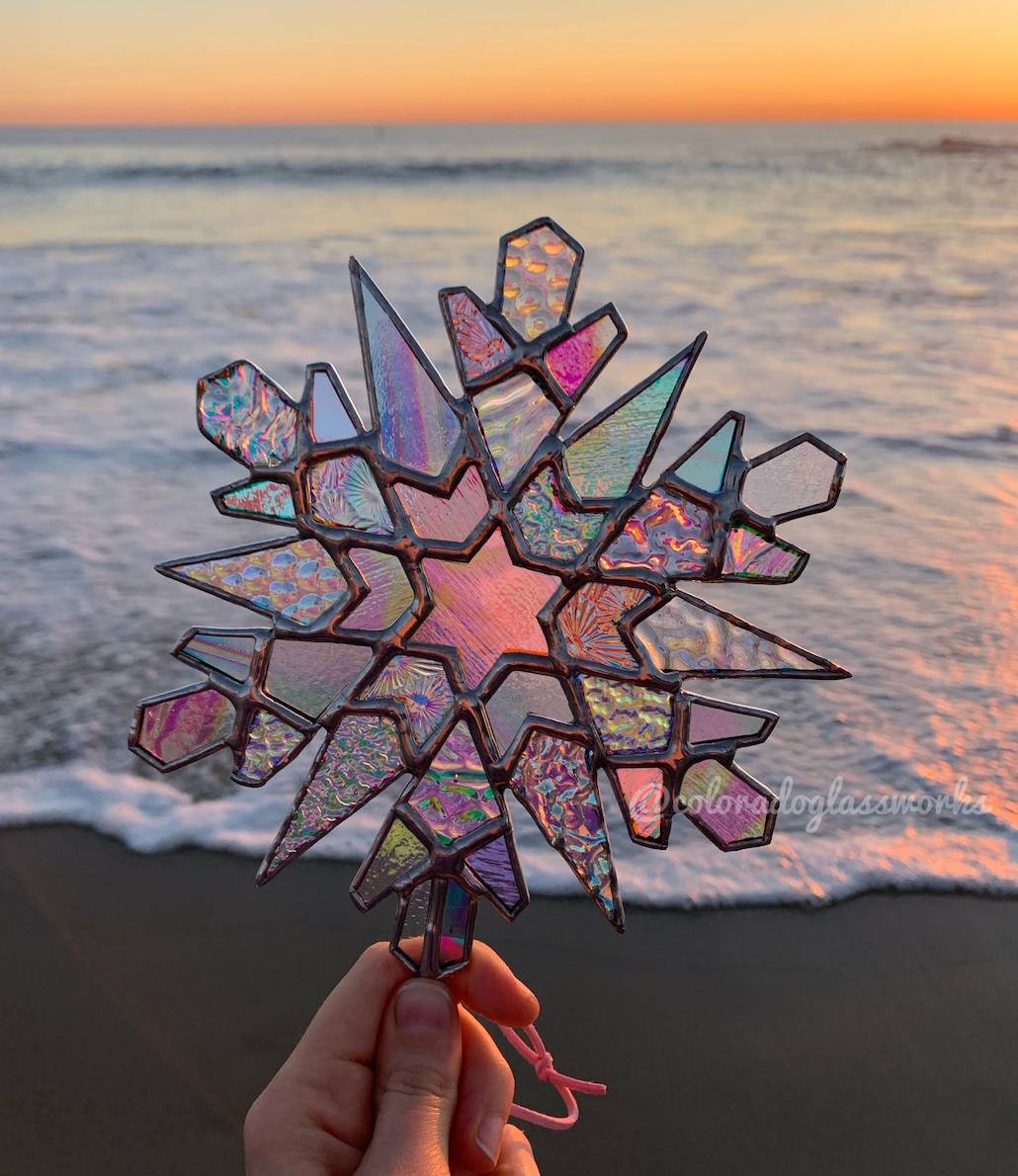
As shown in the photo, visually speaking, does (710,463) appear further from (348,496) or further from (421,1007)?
(421,1007)

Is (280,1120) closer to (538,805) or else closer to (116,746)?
(538,805)

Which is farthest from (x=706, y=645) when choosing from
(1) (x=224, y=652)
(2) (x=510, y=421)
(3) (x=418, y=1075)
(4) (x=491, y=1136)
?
(4) (x=491, y=1136)

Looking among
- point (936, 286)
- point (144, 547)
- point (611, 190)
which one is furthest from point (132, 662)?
point (611, 190)

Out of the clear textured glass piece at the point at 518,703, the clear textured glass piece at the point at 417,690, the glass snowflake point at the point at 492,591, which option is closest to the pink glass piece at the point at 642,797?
the glass snowflake point at the point at 492,591

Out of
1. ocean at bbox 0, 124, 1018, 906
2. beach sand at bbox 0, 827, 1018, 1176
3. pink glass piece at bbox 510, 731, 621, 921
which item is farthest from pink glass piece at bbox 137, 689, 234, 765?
ocean at bbox 0, 124, 1018, 906

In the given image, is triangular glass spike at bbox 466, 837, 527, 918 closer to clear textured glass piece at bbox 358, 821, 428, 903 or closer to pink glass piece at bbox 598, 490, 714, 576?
clear textured glass piece at bbox 358, 821, 428, 903

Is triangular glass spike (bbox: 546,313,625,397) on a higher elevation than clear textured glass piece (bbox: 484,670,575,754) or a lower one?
higher

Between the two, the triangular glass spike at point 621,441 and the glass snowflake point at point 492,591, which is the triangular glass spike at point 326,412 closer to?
the glass snowflake point at point 492,591
